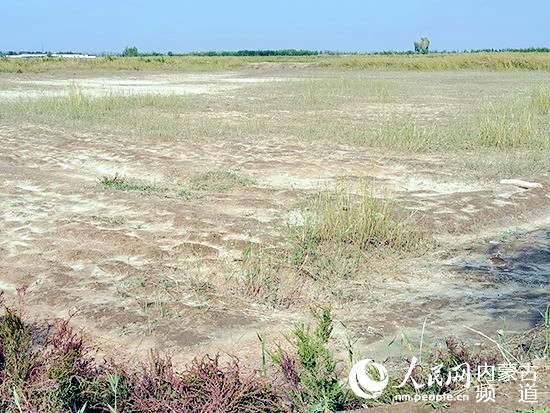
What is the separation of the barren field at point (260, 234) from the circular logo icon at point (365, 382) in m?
0.41

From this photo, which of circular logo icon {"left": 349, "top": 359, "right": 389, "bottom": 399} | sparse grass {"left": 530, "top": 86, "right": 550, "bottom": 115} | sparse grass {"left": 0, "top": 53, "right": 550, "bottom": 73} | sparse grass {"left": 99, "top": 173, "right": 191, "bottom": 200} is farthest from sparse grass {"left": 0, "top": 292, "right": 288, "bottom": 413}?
sparse grass {"left": 0, "top": 53, "right": 550, "bottom": 73}

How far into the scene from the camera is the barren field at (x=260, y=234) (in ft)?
14.9

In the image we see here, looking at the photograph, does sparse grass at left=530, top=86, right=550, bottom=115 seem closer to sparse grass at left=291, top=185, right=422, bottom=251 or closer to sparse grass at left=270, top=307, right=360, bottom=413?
sparse grass at left=291, top=185, right=422, bottom=251

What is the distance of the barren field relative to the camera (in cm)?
454

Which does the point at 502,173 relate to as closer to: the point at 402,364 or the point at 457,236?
the point at 457,236

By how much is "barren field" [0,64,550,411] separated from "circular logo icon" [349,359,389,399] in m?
0.41

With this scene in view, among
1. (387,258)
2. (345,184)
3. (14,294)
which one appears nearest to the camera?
(14,294)

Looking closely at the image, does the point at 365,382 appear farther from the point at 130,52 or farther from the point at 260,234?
the point at 130,52

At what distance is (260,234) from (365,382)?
2989 millimetres

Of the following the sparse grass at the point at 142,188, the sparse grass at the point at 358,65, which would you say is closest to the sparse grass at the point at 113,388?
the sparse grass at the point at 142,188

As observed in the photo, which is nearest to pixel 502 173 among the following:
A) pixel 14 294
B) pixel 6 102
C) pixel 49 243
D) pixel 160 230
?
pixel 160 230

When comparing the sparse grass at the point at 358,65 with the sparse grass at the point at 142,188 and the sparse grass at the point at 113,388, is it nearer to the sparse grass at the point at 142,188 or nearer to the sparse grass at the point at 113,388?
the sparse grass at the point at 142,188

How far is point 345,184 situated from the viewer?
26.5 ft

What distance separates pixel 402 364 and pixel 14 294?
2.85m
